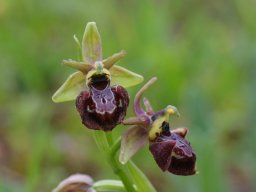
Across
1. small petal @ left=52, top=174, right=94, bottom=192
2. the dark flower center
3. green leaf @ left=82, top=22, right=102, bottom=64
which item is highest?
green leaf @ left=82, top=22, right=102, bottom=64

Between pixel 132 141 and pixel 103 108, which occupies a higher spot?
pixel 103 108

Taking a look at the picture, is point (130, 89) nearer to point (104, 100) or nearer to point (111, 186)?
point (111, 186)

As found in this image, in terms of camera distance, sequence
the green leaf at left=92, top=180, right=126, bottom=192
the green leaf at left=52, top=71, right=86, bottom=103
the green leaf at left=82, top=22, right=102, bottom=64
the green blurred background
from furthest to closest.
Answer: the green blurred background, the green leaf at left=92, top=180, right=126, bottom=192, the green leaf at left=82, top=22, right=102, bottom=64, the green leaf at left=52, top=71, right=86, bottom=103

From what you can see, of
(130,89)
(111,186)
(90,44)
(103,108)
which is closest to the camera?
(103,108)

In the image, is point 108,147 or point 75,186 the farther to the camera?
point 75,186

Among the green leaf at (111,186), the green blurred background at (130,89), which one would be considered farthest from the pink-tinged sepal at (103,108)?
the green blurred background at (130,89)

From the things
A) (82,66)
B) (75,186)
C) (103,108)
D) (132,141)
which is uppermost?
(82,66)

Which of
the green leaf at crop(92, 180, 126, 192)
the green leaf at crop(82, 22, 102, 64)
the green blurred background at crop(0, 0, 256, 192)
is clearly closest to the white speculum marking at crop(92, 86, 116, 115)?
the green leaf at crop(82, 22, 102, 64)

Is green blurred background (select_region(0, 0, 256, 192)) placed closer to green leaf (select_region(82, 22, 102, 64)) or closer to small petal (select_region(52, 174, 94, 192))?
small petal (select_region(52, 174, 94, 192))

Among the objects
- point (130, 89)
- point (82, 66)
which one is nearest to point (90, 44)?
point (82, 66)
